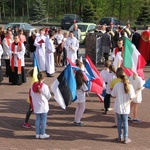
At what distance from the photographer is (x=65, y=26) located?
4247 cm

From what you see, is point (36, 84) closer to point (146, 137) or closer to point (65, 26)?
point (146, 137)

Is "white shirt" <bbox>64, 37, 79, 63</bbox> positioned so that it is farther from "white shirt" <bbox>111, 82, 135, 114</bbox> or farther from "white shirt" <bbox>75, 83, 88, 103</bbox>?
"white shirt" <bbox>111, 82, 135, 114</bbox>

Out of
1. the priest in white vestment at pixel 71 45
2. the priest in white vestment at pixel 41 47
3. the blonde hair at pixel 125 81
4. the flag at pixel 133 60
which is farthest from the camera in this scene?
the priest in white vestment at pixel 71 45

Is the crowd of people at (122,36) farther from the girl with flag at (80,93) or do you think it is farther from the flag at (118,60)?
the girl with flag at (80,93)

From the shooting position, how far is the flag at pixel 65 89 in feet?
30.3

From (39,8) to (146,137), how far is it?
46.9 m

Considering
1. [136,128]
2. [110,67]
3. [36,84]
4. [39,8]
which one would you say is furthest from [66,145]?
[39,8]

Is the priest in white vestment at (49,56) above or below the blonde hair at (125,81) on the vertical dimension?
below

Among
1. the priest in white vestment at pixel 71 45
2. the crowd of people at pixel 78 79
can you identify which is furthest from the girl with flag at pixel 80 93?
the priest in white vestment at pixel 71 45

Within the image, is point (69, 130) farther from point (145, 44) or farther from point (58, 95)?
point (145, 44)

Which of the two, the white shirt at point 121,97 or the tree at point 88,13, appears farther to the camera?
the tree at point 88,13

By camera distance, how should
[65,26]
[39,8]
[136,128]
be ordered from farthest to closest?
[39,8] < [65,26] < [136,128]

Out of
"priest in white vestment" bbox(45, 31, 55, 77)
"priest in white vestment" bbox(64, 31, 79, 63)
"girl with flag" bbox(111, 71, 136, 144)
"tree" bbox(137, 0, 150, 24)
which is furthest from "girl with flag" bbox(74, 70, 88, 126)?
"tree" bbox(137, 0, 150, 24)

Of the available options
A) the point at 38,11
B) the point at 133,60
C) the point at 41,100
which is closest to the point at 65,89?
the point at 41,100
